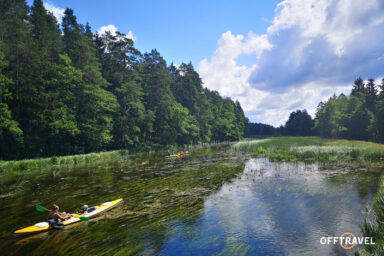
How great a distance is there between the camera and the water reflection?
26.2 ft

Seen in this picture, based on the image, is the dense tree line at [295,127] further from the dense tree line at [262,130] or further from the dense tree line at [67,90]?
the dense tree line at [67,90]

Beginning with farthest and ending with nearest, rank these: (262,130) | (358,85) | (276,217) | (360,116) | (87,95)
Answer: (262,130), (358,85), (360,116), (87,95), (276,217)

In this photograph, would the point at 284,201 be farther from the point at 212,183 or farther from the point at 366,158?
the point at 366,158

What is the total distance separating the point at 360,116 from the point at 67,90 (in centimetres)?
7224

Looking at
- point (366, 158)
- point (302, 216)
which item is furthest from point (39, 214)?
point (366, 158)

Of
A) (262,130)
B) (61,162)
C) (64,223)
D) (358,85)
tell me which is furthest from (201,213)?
(262,130)

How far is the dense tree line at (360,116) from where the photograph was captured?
4822 centimetres

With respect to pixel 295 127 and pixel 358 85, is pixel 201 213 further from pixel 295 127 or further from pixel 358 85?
pixel 295 127

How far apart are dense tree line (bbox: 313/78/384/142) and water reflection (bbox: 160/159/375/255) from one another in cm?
4318

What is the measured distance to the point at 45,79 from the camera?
31875 mm

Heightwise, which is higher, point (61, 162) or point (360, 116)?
point (360, 116)

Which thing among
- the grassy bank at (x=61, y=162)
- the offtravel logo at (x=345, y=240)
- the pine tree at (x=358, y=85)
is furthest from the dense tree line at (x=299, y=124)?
the offtravel logo at (x=345, y=240)

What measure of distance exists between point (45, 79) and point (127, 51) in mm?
19509

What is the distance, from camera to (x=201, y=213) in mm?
11469
